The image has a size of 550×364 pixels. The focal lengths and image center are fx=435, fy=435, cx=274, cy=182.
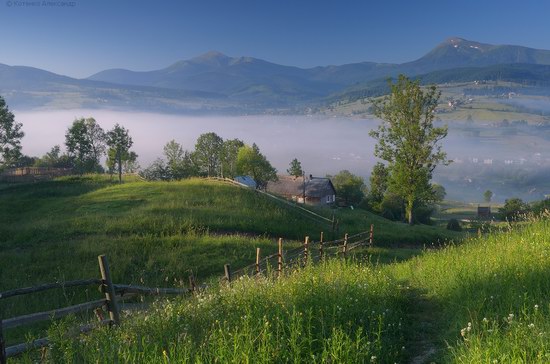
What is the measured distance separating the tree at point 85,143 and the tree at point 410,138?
194 feet

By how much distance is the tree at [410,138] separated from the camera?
40094mm

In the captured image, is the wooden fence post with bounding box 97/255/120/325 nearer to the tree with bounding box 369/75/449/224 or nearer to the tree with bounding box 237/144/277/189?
the tree with bounding box 369/75/449/224

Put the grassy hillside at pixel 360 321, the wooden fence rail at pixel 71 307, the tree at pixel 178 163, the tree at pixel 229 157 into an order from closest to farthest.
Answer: the grassy hillside at pixel 360 321 → the wooden fence rail at pixel 71 307 → the tree at pixel 178 163 → the tree at pixel 229 157

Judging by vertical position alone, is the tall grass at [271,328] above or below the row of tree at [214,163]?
above

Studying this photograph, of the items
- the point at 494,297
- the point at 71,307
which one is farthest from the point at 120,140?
the point at 494,297

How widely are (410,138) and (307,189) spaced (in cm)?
5787

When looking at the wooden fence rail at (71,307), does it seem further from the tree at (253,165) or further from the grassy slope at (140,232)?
the tree at (253,165)

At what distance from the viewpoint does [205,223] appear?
27641mm

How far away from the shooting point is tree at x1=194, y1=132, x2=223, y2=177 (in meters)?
108

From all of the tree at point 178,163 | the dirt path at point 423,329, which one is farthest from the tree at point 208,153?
the dirt path at point 423,329

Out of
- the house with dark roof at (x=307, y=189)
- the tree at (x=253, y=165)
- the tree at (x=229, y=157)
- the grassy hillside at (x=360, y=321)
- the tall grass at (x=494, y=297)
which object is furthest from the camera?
the tree at (x=229, y=157)

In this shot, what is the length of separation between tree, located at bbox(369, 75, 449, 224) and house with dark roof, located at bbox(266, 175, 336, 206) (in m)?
47.9

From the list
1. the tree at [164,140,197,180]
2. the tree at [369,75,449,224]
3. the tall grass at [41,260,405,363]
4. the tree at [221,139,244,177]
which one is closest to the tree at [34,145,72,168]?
the tree at [164,140,197,180]

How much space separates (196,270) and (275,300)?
13.6 m
